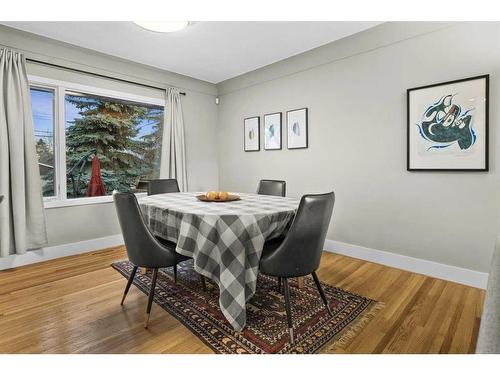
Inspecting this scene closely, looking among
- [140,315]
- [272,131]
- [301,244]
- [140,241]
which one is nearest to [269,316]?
[301,244]

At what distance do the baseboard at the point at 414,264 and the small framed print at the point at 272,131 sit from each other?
152cm

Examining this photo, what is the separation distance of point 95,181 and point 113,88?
48.5 inches

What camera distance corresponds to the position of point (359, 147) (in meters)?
3.05

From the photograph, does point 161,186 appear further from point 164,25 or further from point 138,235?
point 164,25

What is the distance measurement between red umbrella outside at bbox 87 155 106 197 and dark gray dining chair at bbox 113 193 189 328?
2028 millimetres

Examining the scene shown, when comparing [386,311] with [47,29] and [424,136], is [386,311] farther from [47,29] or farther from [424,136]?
[47,29]

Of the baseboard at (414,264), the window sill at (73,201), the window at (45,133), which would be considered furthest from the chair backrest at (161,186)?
the baseboard at (414,264)

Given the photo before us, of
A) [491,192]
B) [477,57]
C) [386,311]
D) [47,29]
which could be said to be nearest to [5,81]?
[47,29]

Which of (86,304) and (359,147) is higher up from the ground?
(359,147)

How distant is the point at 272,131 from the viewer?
12.9 ft

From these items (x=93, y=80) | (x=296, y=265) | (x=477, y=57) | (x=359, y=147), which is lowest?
(x=296, y=265)

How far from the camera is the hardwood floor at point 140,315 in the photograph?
1583 mm

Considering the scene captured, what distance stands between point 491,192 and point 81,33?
415cm

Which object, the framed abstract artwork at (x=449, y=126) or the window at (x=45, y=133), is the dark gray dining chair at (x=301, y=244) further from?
the window at (x=45, y=133)
